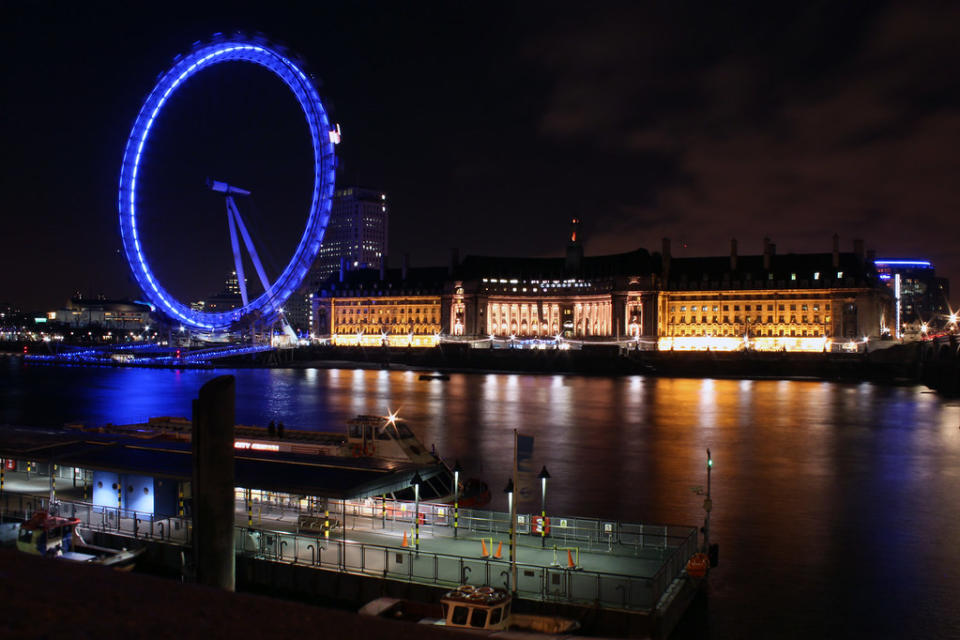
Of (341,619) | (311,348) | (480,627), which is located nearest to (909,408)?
(480,627)

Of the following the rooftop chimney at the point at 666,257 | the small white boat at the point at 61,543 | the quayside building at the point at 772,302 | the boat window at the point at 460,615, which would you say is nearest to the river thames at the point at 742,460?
the boat window at the point at 460,615

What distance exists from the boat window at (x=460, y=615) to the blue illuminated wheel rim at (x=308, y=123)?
230 ft

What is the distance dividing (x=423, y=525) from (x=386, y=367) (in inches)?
4043

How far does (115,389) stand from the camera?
8331cm

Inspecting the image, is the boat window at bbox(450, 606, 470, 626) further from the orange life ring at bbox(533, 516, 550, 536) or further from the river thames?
the river thames

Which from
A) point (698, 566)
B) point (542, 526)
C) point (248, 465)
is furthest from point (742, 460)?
point (248, 465)

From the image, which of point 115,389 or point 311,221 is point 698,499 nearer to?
point 311,221

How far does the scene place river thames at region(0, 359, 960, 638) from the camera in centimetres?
1919

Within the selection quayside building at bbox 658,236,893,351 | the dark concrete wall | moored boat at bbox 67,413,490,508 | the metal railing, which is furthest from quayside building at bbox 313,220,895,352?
the dark concrete wall

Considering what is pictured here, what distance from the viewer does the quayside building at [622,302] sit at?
124m

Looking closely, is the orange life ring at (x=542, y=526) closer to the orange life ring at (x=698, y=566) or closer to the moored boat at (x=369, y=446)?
the orange life ring at (x=698, y=566)

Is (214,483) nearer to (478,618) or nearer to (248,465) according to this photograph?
(478,618)

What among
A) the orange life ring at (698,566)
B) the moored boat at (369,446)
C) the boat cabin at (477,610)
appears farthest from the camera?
the moored boat at (369,446)

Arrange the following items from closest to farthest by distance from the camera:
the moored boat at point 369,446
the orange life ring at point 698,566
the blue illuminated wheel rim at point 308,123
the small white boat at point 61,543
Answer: the small white boat at point 61,543
the orange life ring at point 698,566
the moored boat at point 369,446
the blue illuminated wheel rim at point 308,123
